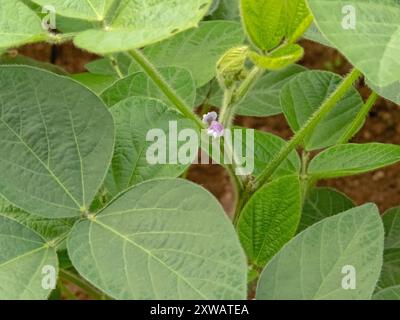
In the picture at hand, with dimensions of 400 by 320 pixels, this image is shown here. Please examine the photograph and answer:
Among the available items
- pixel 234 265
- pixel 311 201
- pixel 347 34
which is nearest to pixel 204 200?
pixel 234 265

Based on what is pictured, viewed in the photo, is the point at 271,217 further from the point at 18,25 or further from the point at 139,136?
the point at 18,25

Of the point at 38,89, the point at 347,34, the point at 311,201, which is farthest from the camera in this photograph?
the point at 311,201

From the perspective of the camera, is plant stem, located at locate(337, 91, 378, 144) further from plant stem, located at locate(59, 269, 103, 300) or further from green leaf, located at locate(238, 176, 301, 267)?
plant stem, located at locate(59, 269, 103, 300)

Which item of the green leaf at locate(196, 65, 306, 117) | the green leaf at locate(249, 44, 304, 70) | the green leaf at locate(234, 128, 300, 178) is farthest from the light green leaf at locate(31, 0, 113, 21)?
the green leaf at locate(196, 65, 306, 117)

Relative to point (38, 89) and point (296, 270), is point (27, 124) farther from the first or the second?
point (296, 270)

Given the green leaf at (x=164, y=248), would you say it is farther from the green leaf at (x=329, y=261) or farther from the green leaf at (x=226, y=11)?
the green leaf at (x=226, y=11)

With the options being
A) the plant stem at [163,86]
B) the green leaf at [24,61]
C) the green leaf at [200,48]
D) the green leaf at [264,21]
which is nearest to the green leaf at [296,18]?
the green leaf at [264,21]

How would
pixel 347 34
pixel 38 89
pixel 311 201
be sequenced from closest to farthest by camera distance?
pixel 347 34 < pixel 38 89 < pixel 311 201
